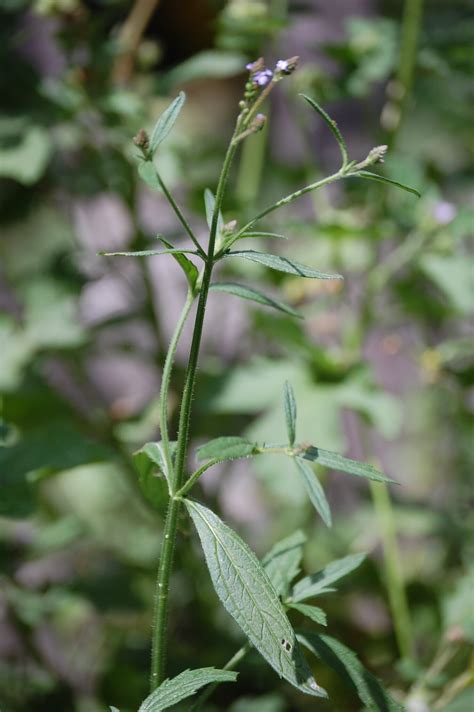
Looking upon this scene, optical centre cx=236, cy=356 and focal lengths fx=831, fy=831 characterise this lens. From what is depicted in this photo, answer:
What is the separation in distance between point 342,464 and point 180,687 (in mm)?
168

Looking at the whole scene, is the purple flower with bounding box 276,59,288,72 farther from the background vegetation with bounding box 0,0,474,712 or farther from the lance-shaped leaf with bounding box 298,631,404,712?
the background vegetation with bounding box 0,0,474,712

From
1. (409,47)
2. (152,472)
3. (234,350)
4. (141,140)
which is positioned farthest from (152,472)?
(234,350)

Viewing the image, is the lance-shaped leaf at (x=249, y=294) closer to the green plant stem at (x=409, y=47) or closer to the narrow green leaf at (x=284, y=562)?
the narrow green leaf at (x=284, y=562)

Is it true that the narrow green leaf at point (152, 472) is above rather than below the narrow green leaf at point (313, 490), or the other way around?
below

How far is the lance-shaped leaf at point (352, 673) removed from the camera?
54 cm

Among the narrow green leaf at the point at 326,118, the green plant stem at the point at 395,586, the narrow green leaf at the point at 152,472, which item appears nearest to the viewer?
the narrow green leaf at the point at 326,118

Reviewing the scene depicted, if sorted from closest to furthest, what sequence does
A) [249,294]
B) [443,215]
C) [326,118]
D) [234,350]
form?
[326,118] < [249,294] < [443,215] < [234,350]

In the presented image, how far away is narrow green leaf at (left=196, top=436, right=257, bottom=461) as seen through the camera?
52cm

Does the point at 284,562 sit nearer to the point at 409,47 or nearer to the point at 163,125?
the point at 163,125

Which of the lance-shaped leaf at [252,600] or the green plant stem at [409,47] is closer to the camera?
the lance-shaped leaf at [252,600]

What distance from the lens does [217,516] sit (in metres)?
0.52

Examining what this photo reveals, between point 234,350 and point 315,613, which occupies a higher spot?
point 315,613

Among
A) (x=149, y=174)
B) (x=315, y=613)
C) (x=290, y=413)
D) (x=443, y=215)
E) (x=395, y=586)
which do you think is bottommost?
(x=395, y=586)

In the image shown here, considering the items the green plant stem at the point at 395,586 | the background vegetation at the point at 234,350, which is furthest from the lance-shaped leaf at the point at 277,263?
the green plant stem at the point at 395,586
